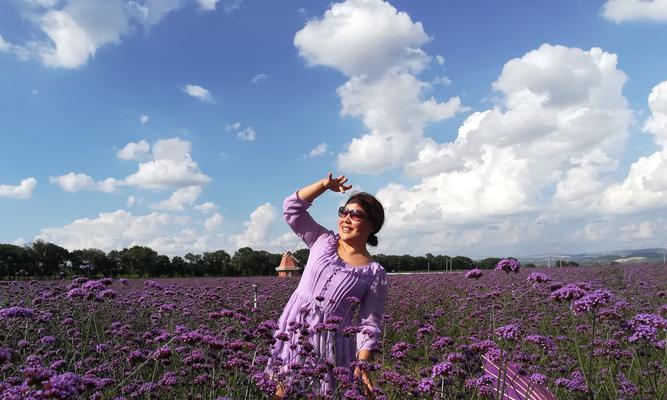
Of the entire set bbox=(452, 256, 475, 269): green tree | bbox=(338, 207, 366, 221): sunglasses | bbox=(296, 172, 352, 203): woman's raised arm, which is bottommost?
bbox=(452, 256, 475, 269): green tree

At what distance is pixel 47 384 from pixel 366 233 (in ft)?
8.09

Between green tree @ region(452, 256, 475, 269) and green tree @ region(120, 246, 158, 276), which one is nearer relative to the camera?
green tree @ region(120, 246, 158, 276)

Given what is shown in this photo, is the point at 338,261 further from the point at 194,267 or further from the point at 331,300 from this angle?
the point at 194,267

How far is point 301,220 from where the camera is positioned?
3.82 meters

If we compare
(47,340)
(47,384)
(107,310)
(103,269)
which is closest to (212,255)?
(103,269)

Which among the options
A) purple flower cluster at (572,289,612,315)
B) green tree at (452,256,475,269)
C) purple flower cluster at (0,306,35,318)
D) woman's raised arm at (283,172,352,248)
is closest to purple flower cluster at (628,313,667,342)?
purple flower cluster at (572,289,612,315)

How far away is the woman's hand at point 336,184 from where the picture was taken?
3.70 metres

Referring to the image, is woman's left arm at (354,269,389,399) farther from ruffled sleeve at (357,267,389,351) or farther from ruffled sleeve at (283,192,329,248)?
ruffled sleeve at (283,192,329,248)

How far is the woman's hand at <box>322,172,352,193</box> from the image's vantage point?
3701 millimetres

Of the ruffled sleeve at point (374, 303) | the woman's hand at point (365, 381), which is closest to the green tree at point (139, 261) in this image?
the ruffled sleeve at point (374, 303)

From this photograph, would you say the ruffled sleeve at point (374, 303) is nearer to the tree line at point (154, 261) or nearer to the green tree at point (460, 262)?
the tree line at point (154, 261)

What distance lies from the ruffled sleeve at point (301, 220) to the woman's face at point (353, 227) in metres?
0.18

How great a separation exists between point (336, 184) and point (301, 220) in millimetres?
372

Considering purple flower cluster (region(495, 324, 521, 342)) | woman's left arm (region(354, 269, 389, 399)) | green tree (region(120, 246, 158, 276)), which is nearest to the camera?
purple flower cluster (region(495, 324, 521, 342))
